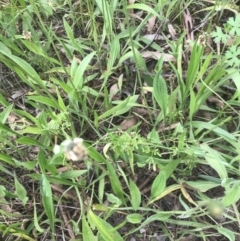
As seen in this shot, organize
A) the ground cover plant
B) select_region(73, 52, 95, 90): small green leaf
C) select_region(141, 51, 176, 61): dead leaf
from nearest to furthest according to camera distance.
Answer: the ground cover plant
select_region(73, 52, 95, 90): small green leaf
select_region(141, 51, 176, 61): dead leaf

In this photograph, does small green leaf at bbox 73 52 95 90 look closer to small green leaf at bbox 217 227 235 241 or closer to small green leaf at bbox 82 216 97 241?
small green leaf at bbox 82 216 97 241

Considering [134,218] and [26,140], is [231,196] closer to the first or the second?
[134,218]

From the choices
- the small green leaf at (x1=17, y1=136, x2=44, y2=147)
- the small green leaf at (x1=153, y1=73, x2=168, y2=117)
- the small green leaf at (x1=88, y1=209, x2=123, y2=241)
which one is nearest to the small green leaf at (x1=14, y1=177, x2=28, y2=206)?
the small green leaf at (x1=17, y1=136, x2=44, y2=147)

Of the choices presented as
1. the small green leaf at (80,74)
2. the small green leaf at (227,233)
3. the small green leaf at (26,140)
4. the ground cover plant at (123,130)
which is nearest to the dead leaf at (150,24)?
the ground cover plant at (123,130)

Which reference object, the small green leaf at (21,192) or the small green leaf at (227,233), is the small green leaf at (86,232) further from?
the small green leaf at (227,233)

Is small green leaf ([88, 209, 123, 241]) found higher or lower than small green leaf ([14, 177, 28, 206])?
higher

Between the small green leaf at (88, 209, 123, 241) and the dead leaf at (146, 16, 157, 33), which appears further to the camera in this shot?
the dead leaf at (146, 16, 157, 33)

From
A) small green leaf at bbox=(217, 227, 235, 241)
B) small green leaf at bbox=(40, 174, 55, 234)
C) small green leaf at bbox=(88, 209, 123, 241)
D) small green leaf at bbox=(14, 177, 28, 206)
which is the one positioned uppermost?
small green leaf at bbox=(40, 174, 55, 234)
